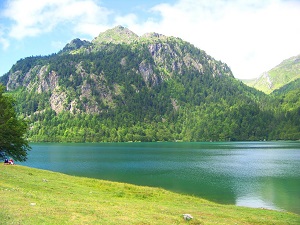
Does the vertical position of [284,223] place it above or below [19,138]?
below

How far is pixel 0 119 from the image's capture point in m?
58.3

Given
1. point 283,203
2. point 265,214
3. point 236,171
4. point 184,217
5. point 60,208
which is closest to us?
point 60,208

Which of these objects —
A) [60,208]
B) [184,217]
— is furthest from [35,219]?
[184,217]

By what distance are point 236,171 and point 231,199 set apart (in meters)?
37.6

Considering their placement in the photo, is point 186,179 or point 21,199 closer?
point 21,199

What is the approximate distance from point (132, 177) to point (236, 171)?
1281 inches

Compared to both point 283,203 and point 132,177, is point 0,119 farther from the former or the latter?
point 283,203

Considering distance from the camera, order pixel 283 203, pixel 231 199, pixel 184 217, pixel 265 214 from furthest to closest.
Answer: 1. pixel 231 199
2. pixel 283 203
3. pixel 265 214
4. pixel 184 217

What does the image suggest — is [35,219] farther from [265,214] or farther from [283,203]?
[283,203]

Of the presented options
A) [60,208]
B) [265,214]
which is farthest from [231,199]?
[60,208]

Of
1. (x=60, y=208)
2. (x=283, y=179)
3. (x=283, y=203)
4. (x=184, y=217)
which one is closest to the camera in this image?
(x=60, y=208)

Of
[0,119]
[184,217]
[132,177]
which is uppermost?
[0,119]

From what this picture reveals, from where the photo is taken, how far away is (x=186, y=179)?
243 feet

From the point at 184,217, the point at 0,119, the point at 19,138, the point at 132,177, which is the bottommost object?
the point at 132,177
